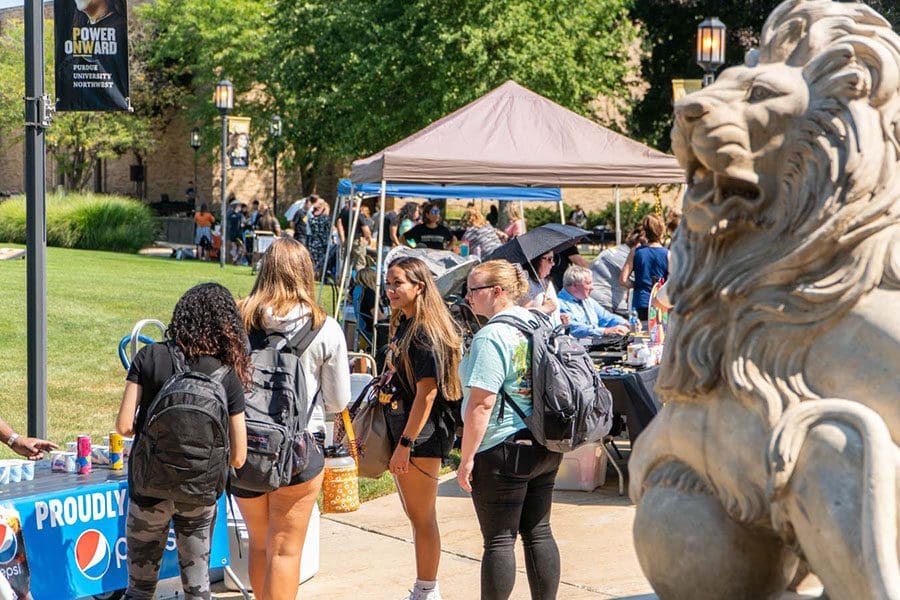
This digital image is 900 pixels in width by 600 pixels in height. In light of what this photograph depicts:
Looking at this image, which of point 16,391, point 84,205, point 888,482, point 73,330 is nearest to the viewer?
point 888,482

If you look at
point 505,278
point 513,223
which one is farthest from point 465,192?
point 505,278

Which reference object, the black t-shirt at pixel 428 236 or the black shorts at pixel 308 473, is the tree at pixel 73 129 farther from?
the black shorts at pixel 308 473

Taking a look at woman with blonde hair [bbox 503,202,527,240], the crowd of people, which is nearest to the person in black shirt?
woman with blonde hair [bbox 503,202,527,240]

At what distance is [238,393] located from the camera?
490 cm

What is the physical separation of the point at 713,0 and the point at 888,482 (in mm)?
34476

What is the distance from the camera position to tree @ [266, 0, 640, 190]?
102 ft

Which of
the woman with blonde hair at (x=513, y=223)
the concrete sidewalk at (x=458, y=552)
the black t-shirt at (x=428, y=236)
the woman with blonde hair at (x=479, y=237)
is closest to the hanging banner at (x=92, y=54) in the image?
the concrete sidewalk at (x=458, y=552)

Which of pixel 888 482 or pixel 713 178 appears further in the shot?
pixel 713 178

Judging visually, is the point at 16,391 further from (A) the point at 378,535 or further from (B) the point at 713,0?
(B) the point at 713,0

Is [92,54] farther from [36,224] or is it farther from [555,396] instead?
[555,396]

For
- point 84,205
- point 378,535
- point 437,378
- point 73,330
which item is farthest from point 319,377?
point 84,205

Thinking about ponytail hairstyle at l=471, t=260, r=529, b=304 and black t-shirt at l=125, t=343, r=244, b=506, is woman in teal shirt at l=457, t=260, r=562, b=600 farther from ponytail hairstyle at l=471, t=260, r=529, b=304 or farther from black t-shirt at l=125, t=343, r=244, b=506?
black t-shirt at l=125, t=343, r=244, b=506

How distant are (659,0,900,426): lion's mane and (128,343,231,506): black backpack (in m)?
2.60

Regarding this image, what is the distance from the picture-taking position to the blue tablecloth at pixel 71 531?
5273mm
